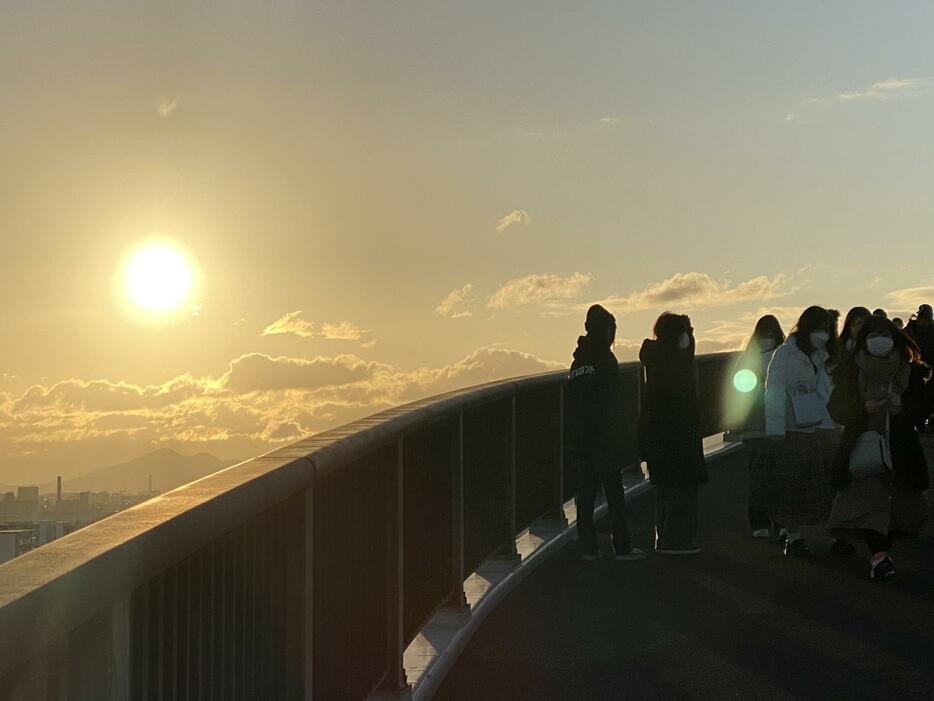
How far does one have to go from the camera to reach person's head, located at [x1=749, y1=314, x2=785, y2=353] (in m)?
12.3

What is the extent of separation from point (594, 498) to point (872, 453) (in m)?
2.17

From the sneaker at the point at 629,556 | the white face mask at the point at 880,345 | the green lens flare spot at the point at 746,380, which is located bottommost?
the sneaker at the point at 629,556

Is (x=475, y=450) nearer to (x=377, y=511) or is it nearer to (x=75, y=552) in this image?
(x=377, y=511)

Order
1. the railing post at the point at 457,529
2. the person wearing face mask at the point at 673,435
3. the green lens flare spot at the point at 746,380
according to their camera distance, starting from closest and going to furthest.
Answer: the railing post at the point at 457,529 → the person wearing face mask at the point at 673,435 → the green lens flare spot at the point at 746,380

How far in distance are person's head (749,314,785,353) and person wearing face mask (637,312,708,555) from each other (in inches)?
21.4

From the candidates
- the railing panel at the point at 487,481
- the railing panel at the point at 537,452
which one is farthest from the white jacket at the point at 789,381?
the railing panel at the point at 487,481

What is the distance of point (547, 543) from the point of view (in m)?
12.0

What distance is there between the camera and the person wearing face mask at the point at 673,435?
1200 centimetres

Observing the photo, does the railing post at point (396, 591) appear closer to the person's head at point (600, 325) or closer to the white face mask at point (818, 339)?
the person's head at point (600, 325)

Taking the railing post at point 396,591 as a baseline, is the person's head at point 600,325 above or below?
above

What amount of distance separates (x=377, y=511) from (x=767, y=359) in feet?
21.4

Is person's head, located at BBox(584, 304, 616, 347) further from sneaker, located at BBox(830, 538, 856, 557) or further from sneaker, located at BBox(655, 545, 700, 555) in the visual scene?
sneaker, located at BBox(830, 538, 856, 557)

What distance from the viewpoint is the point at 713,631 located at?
342 inches

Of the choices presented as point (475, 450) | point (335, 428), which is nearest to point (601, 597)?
point (475, 450)
